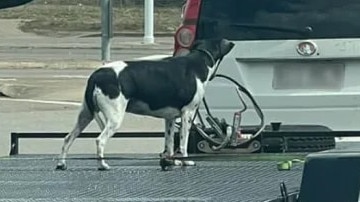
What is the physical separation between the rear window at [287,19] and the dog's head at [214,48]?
0.56 m

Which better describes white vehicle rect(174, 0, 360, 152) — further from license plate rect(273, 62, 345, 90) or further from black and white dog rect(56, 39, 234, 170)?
black and white dog rect(56, 39, 234, 170)

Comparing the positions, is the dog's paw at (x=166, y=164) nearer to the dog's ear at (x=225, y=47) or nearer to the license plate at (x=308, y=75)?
the dog's ear at (x=225, y=47)

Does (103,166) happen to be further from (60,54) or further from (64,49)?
(64,49)

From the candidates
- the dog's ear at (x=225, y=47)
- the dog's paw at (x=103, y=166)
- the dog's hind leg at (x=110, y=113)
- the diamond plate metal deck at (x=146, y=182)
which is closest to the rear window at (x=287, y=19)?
the dog's ear at (x=225, y=47)

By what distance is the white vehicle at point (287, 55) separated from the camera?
5949mm

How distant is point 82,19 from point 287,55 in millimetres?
40233

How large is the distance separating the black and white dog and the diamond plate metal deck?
1438 millimetres

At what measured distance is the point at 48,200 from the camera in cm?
239

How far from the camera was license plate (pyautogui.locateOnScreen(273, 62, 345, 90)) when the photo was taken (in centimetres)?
619

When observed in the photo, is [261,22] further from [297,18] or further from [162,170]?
[162,170]

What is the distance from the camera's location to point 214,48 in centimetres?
528

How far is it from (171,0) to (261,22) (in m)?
46.4

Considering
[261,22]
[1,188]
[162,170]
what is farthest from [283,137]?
[261,22]

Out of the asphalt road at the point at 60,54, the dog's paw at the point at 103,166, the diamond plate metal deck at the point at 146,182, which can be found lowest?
the asphalt road at the point at 60,54
